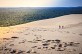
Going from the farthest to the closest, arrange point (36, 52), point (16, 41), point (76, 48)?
point (16, 41) < point (76, 48) < point (36, 52)

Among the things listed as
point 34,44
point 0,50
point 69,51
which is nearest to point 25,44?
point 34,44

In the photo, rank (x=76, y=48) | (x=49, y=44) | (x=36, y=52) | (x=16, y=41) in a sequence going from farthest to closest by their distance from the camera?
(x=16, y=41)
(x=49, y=44)
(x=76, y=48)
(x=36, y=52)

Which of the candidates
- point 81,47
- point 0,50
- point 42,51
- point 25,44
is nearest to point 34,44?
point 25,44

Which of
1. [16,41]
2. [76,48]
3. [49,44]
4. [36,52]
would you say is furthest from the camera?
[16,41]

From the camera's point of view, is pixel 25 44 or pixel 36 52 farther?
pixel 25 44

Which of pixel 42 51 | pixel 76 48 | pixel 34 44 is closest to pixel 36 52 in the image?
pixel 42 51

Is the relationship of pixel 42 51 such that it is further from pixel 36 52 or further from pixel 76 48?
pixel 76 48

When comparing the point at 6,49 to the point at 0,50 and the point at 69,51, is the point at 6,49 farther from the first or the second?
the point at 69,51

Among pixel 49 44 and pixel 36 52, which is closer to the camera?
pixel 36 52
